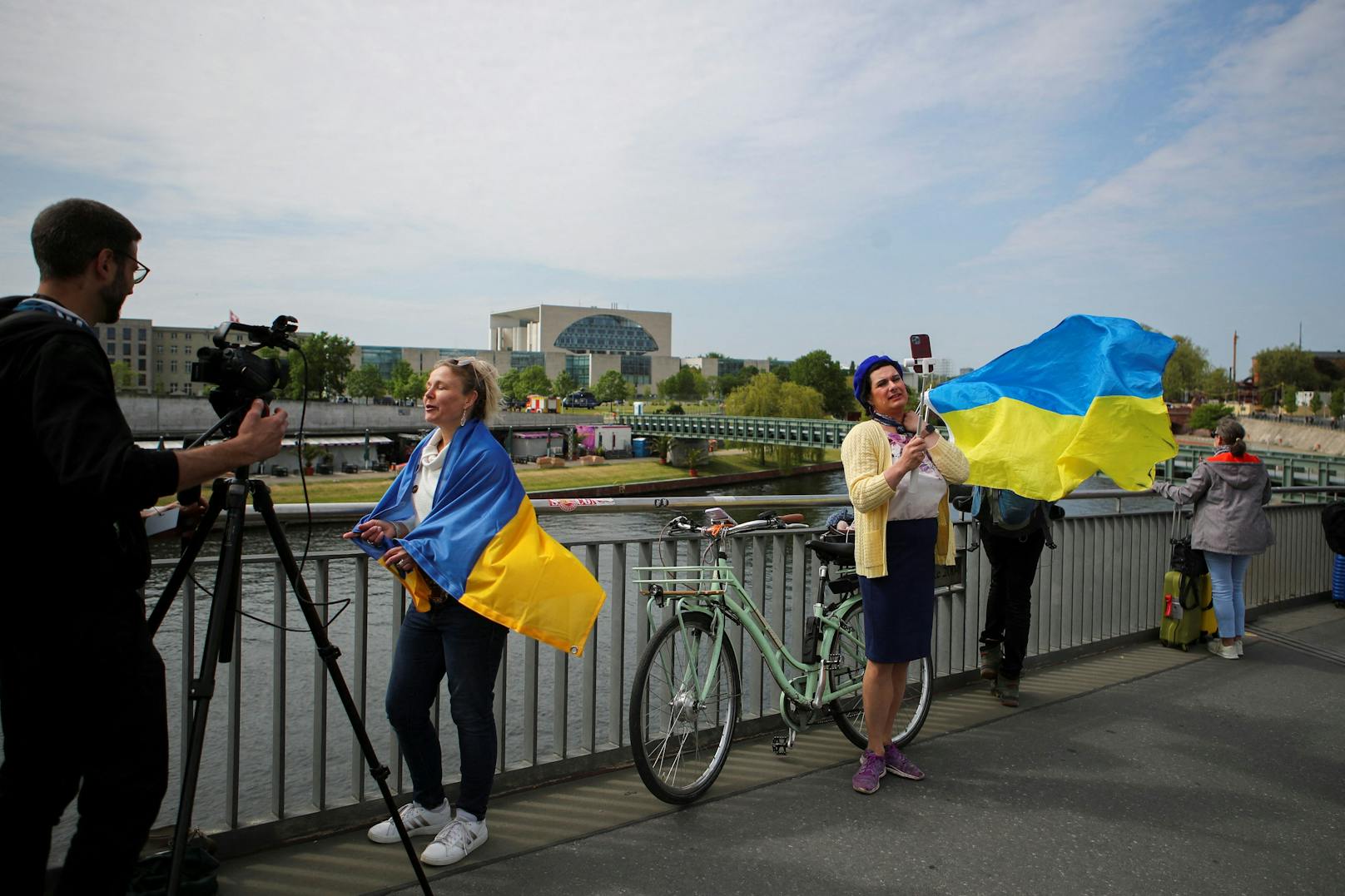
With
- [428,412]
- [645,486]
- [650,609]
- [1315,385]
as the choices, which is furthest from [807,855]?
[1315,385]

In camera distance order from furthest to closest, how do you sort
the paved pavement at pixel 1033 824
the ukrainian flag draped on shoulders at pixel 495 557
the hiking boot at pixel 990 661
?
the hiking boot at pixel 990 661, the paved pavement at pixel 1033 824, the ukrainian flag draped on shoulders at pixel 495 557

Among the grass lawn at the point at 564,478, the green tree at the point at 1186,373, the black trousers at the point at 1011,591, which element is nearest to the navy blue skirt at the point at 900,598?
A: the black trousers at the point at 1011,591

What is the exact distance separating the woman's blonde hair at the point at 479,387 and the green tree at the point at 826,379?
10586cm

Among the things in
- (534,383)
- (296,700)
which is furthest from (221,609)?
(534,383)

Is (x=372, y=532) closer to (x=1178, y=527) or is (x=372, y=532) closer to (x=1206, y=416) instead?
(x=1178, y=527)

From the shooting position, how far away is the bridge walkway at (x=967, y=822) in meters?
3.16

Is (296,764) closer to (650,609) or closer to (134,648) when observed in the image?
(650,609)

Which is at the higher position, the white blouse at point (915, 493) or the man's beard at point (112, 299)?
the man's beard at point (112, 299)

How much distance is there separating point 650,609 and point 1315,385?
396 ft

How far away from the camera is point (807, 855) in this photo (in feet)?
10.9

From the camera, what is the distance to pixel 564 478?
61750 millimetres

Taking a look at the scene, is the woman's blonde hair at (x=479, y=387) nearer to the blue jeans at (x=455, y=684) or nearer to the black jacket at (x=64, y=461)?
the blue jeans at (x=455, y=684)

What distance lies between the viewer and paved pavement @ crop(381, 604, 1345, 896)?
A: 10.4ft

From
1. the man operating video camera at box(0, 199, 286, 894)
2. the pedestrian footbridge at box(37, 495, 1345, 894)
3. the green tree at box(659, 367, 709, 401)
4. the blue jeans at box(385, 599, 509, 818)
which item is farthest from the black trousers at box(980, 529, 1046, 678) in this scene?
the green tree at box(659, 367, 709, 401)
